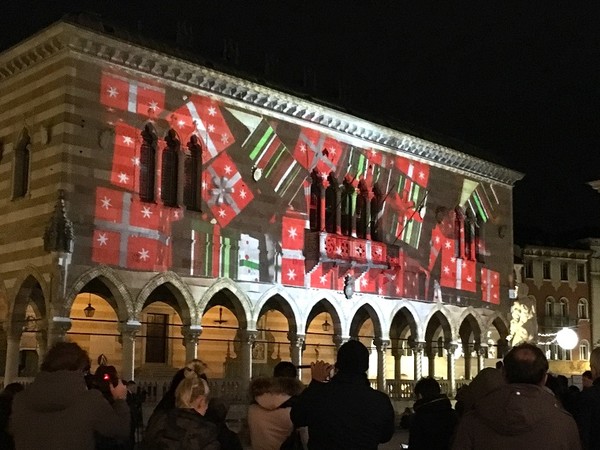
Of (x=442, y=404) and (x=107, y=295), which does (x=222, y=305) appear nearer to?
(x=107, y=295)

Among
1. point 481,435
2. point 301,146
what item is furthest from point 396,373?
point 481,435

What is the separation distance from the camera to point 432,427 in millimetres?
6562

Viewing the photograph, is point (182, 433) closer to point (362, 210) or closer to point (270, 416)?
point (270, 416)

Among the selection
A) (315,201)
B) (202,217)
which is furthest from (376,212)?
(202,217)

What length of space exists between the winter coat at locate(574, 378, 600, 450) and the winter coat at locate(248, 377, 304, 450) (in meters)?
2.15

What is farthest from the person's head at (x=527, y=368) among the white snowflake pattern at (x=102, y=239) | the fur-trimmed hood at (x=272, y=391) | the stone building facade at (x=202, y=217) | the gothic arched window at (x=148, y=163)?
the gothic arched window at (x=148, y=163)

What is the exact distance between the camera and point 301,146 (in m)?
25.7

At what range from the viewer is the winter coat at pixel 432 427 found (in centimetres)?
655

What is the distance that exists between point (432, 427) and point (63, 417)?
9.49ft

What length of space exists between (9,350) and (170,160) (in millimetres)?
6169

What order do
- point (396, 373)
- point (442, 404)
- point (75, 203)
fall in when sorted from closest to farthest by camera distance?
1. point (442, 404)
2. point (75, 203)
3. point (396, 373)

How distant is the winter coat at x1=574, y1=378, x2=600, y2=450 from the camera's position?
6.15m

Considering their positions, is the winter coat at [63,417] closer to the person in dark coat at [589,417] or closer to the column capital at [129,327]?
the person in dark coat at [589,417]

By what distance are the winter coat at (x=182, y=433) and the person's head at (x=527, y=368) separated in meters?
1.57
